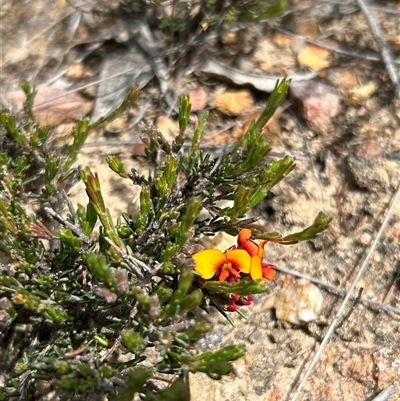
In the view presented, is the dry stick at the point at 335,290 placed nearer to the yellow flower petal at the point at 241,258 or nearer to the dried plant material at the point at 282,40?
the yellow flower petal at the point at 241,258

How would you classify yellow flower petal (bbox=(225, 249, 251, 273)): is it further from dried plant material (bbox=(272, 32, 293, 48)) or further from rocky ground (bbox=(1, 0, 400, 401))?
dried plant material (bbox=(272, 32, 293, 48))

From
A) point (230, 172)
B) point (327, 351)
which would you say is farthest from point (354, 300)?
point (230, 172)

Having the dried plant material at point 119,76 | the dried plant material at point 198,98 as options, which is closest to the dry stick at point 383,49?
the dried plant material at point 198,98

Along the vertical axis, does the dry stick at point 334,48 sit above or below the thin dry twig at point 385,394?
above

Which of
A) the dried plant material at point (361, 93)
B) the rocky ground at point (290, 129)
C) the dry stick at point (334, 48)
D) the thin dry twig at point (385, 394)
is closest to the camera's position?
the thin dry twig at point (385, 394)

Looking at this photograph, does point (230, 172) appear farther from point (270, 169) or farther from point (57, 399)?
point (57, 399)

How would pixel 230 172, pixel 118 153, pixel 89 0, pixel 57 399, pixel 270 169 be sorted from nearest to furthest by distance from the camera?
1. pixel 270 169
2. pixel 230 172
3. pixel 57 399
4. pixel 118 153
5. pixel 89 0

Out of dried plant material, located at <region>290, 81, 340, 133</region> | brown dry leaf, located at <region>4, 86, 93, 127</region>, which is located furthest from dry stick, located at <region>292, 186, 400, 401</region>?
brown dry leaf, located at <region>4, 86, 93, 127</region>
